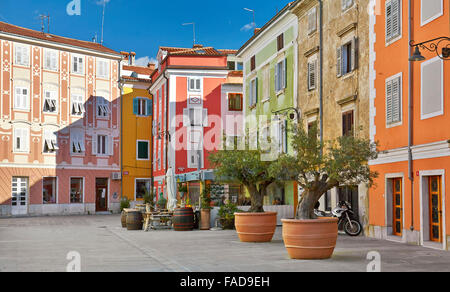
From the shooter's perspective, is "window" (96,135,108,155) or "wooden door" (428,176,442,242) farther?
"window" (96,135,108,155)

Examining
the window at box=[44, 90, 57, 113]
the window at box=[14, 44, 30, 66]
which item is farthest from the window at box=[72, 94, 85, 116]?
the window at box=[14, 44, 30, 66]

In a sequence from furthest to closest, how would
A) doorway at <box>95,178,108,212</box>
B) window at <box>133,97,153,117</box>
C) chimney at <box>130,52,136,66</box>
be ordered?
1. chimney at <box>130,52,136,66</box>
2. window at <box>133,97,153,117</box>
3. doorway at <box>95,178,108,212</box>

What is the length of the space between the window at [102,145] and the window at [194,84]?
801 cm

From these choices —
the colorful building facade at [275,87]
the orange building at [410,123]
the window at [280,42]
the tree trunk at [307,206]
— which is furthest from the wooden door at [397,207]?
the window at [280,42]

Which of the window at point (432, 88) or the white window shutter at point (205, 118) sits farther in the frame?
the white window shutter at point (205, 118)

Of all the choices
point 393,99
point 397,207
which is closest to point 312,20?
point 393,99

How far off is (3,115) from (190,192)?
13.9 metres

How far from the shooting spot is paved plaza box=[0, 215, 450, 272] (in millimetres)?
11164

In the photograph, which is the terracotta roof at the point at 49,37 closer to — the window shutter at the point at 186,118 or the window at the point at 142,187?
the window shutter at the point at 186,118

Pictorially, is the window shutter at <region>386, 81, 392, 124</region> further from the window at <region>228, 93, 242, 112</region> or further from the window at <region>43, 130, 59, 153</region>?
the window at <region>43, 130, 59, 153</region>

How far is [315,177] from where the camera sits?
43.4ft

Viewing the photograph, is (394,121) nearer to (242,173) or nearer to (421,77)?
(421,77)

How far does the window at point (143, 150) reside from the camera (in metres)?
48.6
